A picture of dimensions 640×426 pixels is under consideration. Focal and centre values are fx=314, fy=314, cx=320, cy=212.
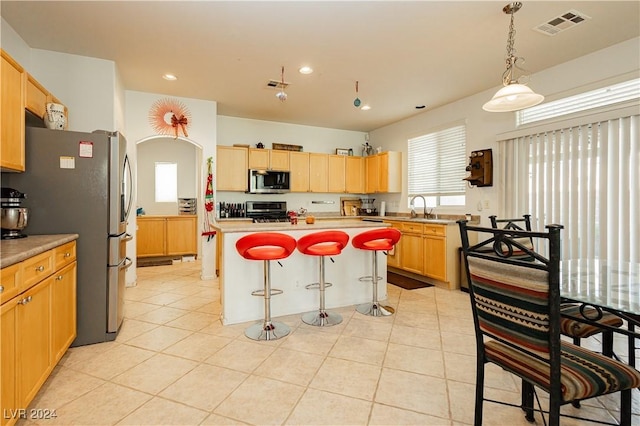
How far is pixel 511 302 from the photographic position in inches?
54.9

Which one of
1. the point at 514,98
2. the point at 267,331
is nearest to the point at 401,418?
the point at 267,331

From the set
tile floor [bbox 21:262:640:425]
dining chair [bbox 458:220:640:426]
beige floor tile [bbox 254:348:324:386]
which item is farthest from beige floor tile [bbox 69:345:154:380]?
dining chair [bbox 458:220:640:426]

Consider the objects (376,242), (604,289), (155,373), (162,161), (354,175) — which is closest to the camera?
(604,289)

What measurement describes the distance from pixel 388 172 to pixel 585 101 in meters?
3.22

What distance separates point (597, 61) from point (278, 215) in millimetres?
5050

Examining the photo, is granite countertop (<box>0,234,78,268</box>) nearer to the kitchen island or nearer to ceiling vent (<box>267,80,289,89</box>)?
the kitchen island

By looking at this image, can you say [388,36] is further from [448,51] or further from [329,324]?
[329,324]

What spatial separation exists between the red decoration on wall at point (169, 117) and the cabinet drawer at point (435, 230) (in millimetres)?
4047

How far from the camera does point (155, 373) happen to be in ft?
7.50

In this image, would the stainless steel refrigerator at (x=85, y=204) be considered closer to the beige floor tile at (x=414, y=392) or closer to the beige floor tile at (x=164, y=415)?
the beige floor tile at (x=164, y=415)

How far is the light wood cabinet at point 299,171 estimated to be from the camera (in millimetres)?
6250

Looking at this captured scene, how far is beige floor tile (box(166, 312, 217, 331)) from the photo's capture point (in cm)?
316

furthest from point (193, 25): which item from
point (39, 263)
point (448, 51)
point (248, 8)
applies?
point (448, 51)

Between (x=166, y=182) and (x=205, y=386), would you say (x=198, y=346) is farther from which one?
(x=166, y=182)
